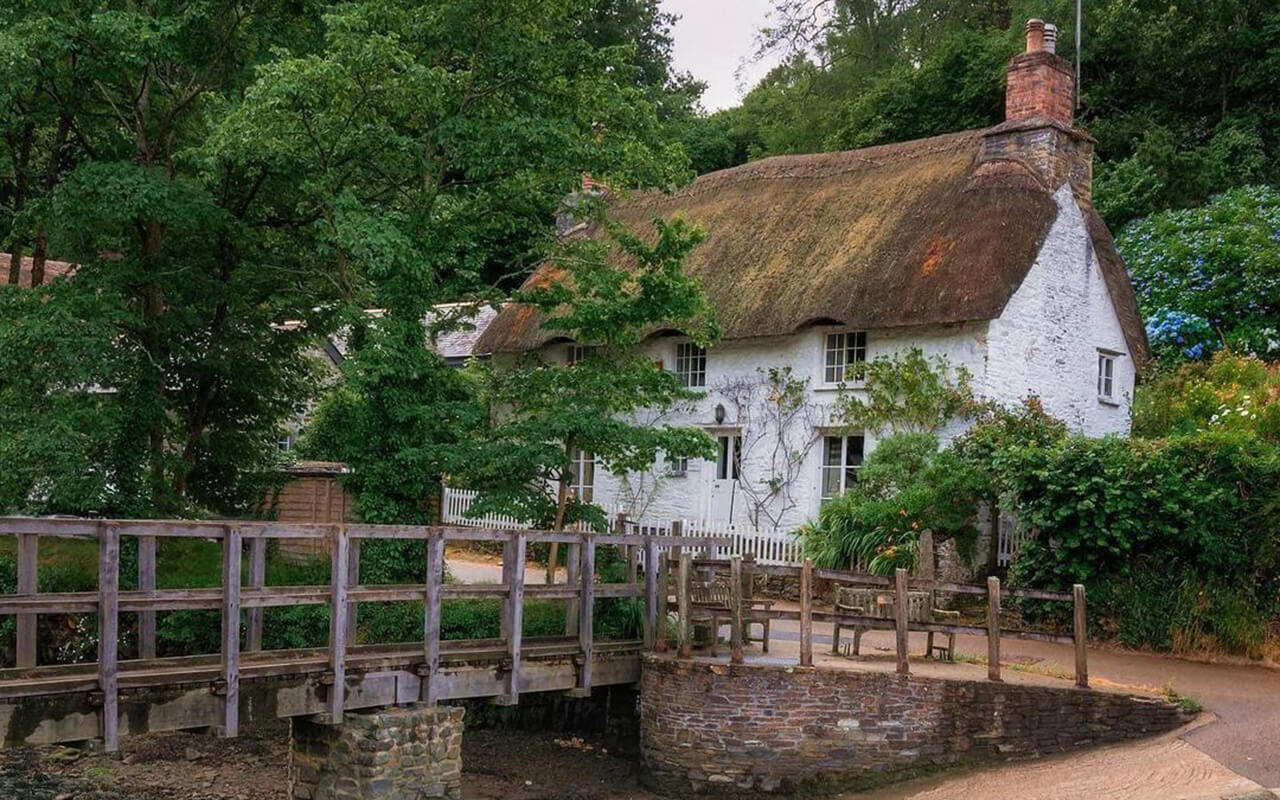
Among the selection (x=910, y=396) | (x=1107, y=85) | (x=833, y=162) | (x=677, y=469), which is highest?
(x=1107, y=85)

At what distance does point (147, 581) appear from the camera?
10711 millimetres

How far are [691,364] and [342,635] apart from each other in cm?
1451

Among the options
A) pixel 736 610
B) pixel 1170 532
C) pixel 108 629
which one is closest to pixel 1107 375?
pixel 1170 532

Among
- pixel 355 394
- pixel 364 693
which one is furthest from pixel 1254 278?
pixel 364 693

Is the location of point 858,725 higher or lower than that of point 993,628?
lower

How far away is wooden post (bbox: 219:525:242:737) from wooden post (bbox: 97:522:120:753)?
3.03ft

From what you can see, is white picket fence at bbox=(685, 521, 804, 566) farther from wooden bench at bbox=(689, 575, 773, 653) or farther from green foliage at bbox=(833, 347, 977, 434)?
wooden bench at bbox=(689, 575, 773, 653)

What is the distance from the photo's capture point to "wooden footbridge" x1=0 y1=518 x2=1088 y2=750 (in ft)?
31.9

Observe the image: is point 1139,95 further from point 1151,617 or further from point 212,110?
point 212,110

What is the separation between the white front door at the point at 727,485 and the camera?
23.8 metres

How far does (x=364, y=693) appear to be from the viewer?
1168 cm

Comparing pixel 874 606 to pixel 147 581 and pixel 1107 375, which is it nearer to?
pixel 147 581

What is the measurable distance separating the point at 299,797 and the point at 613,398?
20.0ft

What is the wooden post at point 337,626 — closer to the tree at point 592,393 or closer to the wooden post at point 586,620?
the wooden post at point 586,620
